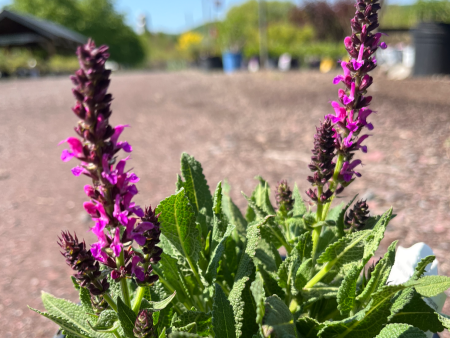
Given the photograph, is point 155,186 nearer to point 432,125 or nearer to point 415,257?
point 415,257

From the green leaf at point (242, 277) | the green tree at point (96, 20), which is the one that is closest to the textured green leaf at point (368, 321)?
the green leaf at point (242, 277)

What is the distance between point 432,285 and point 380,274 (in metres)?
0.13

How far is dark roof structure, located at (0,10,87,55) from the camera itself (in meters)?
30.2

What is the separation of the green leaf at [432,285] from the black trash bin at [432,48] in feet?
34.6

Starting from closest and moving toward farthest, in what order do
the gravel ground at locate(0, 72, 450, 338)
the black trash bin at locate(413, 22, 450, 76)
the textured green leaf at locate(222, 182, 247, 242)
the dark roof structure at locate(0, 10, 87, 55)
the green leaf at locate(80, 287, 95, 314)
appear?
the green leaf at locate(80, 287, 95, 314) → the textured green leaf at locate(222, 182, 247, 242) → the gravel ground at locate(0, 72, 450, 338) → the black trash bin at locate(413, 22, 450, 76) → the dark roof structure at locate(0, 10, 87, 55)

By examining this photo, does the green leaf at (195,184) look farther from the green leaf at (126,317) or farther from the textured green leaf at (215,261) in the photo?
the green leaf at (126,317)

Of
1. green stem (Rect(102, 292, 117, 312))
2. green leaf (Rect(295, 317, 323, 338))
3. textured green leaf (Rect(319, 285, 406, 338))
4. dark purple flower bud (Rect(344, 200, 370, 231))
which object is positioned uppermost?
dark purple flower bud (Rect(344, 200, 370, 231))

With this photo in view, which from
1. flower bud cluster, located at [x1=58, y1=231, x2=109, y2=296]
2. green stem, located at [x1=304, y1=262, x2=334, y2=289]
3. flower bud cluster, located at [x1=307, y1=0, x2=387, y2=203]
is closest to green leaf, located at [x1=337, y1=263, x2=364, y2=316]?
green stem, located at [x1=304, y1=262, x2=334, y2=289]

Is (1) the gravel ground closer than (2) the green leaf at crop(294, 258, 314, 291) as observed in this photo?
No

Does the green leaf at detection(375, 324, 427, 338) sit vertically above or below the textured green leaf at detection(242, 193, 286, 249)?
below

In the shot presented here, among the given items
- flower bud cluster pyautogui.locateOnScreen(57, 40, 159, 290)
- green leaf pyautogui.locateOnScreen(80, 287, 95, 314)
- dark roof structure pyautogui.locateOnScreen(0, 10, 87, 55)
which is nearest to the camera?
flower bud cluster pyautogui.locateOnScreen(57, 40, 159, 290)

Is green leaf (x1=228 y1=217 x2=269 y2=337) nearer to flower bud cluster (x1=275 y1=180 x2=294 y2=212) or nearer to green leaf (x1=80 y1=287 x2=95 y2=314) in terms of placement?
flower bud cluster (x1=275 y1=180 x2=294 y2=212)

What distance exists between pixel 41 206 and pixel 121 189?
3816 mm

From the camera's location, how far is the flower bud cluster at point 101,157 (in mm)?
672
